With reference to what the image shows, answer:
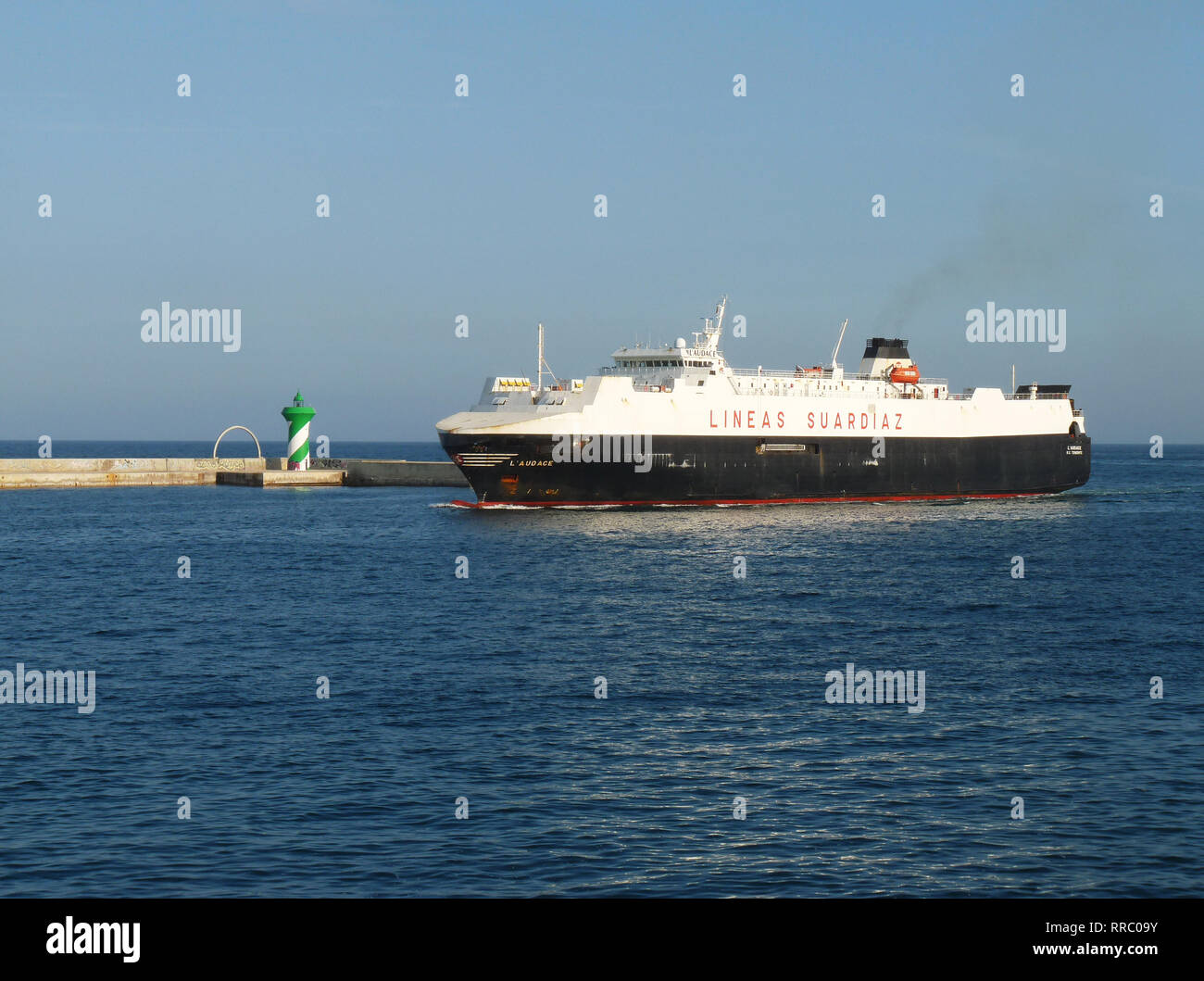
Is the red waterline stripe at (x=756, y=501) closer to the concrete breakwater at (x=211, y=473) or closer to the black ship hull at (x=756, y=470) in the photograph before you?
the black ship hull at (x=756, y=470)

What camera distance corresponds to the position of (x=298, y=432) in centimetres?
9350

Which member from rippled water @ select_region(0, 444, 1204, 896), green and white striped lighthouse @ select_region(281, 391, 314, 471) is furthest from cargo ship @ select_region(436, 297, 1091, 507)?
green and white striped lighthouse @ select_region(281, 391, 314, 471)

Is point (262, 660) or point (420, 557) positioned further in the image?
point (420, 557)

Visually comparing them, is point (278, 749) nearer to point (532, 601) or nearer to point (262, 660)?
point (262, 660)

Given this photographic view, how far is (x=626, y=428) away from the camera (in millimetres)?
58906

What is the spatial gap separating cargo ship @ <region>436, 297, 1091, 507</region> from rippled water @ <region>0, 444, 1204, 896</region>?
44.0ft

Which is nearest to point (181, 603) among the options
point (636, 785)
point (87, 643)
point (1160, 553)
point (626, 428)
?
point (87, 643)

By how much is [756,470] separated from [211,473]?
53.4 m

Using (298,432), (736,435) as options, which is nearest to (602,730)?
(736,435)

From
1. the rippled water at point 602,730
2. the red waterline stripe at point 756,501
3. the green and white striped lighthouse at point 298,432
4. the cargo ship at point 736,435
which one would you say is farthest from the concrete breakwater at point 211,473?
the rippled water at point 602,730

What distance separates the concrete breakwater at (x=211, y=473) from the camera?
8838 centimetres

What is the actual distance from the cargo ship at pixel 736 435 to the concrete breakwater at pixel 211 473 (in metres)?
34.6

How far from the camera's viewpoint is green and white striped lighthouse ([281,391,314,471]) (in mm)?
91938
